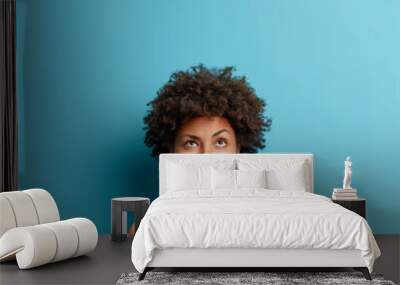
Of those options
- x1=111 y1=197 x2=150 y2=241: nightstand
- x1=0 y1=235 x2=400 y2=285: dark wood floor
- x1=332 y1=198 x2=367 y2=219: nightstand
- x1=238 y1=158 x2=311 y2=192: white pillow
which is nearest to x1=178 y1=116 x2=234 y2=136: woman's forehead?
A: x1=238 y1=158 x2=311 y2=192: white pillow

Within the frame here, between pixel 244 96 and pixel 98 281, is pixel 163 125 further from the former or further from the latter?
pixel 98 281

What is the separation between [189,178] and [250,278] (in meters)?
1.98

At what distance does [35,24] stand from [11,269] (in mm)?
3169

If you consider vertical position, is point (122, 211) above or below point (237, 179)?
below

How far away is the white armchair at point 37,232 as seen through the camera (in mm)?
5117

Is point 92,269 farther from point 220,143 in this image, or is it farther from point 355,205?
Result: point 355,205

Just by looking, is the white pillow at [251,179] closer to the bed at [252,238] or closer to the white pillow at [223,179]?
the white pillow at [223,179]

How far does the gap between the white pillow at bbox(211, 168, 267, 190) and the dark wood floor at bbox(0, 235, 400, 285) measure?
109 centimetres

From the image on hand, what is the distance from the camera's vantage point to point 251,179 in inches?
253

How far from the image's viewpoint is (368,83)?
7.23 meters

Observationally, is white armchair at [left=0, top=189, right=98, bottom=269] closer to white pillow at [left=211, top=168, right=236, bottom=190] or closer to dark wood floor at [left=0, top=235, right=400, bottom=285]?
dark wood floor at [left=0, top=235, right=400, bottom=285]

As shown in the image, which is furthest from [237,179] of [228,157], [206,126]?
[206,126]

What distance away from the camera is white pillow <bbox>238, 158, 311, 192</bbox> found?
654cm

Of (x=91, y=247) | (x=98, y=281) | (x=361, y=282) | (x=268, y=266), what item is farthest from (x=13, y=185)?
(x=361, y=282)
